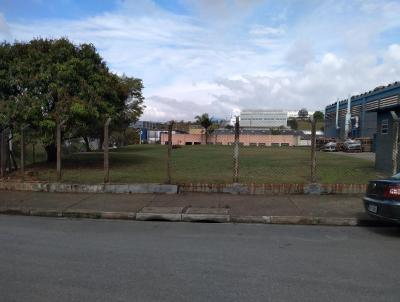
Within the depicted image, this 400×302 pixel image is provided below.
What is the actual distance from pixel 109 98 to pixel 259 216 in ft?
36.3

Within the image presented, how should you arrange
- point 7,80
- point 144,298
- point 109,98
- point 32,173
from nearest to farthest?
point 144,298, point 32,173, point 7,80, point 109,98

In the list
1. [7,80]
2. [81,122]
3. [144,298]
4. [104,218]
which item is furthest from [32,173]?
[144,298]

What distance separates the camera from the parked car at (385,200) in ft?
26.3

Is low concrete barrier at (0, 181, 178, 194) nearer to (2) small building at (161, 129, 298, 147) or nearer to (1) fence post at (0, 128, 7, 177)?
(1) fence post at (0, 128, 7, 177)

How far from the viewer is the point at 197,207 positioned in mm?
10609

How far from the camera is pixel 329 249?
7188 mm

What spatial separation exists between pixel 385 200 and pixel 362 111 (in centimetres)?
4974

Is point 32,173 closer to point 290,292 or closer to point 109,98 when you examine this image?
point 109,98

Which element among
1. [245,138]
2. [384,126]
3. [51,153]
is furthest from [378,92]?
[51,153]

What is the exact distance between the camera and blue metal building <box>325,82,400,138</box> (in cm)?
4755

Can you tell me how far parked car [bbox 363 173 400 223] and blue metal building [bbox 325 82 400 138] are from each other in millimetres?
34572

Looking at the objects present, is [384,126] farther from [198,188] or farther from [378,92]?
[378,92]

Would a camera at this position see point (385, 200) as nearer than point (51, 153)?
Yes

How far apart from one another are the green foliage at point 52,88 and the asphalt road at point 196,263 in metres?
7.62
